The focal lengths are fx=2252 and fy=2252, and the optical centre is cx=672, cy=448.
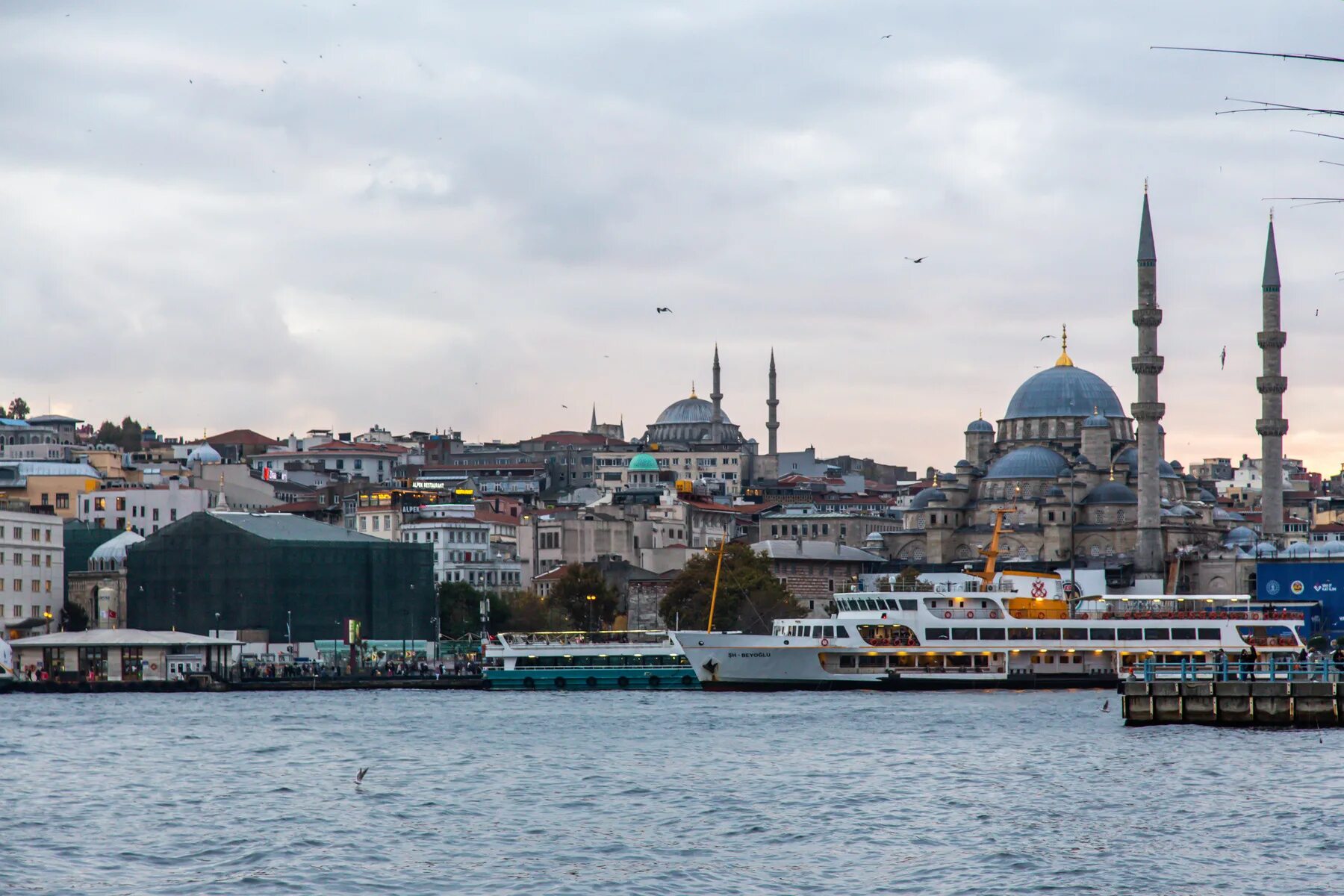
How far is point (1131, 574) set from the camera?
86.2 meters

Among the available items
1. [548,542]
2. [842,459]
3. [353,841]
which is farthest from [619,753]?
[842,459]

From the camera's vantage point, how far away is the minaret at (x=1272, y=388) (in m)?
82.7

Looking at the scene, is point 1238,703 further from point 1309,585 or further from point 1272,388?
point 1272,388

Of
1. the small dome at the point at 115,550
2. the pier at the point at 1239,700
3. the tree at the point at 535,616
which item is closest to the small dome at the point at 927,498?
the tree at the point at 535,616

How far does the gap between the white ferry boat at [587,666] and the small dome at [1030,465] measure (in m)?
42.5

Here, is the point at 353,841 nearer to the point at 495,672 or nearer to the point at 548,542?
the point at 495,672

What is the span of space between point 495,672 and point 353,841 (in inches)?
1335

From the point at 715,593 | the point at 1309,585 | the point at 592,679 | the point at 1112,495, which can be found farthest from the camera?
the point at 1112,495

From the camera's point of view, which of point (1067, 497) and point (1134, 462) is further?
point (1134, 462)

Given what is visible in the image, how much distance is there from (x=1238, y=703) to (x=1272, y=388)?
2043 inches

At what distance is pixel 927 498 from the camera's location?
322 ft

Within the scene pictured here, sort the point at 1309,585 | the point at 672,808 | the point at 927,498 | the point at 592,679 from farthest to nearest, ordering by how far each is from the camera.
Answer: the point at 927,498, the point at 1309,585, the point at 592,679, the point at 672,808

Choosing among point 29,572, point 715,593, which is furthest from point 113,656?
point 715,593

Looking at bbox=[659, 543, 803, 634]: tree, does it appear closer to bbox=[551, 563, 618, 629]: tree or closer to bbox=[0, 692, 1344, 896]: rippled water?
bbox=[551, 563, 618, 629]: tree
